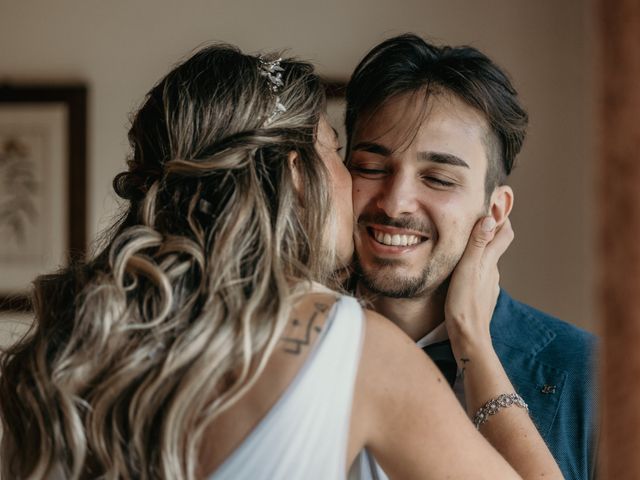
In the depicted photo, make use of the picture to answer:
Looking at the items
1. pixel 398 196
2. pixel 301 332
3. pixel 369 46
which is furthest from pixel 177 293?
pixel 369 46

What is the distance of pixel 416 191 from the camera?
1762 millimetres

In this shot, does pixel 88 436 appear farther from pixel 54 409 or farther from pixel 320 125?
pixel 320 125

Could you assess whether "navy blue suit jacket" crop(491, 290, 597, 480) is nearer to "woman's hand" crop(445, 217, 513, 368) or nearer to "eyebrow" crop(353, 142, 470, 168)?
"woman's hand" crop(445, 217, 513, 368)

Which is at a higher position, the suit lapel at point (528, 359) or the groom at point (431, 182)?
the groom at point (431, 182)

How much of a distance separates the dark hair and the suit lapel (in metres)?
0.30

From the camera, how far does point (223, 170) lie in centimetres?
117

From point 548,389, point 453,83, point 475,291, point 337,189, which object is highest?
point 453,83

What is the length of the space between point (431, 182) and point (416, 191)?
40 mm

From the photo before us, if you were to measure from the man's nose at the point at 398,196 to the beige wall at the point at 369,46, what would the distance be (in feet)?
5.01

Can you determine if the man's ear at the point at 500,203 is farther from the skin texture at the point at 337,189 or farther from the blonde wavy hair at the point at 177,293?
the blonde wavy hair at the point at 177,293

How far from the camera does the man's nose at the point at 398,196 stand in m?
Result: 1.73

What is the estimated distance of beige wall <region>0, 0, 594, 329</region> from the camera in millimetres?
3195

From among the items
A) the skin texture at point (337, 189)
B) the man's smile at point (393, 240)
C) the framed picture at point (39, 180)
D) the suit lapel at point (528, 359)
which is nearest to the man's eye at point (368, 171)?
the man's smile at point (393, 240)

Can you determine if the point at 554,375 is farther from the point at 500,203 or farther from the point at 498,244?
the point at 500,203
